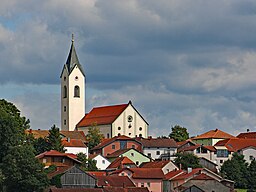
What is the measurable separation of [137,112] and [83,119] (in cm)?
1229

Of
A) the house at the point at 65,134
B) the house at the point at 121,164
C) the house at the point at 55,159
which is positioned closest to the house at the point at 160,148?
the house at the point at 121,164

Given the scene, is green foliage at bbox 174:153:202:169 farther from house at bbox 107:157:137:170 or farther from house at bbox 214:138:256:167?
house at bbox 214:138:256:167

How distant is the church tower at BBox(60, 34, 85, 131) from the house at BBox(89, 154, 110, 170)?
34.9m

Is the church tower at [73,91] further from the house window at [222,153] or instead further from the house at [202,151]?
the house window at [222,153]

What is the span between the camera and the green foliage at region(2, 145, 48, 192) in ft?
256

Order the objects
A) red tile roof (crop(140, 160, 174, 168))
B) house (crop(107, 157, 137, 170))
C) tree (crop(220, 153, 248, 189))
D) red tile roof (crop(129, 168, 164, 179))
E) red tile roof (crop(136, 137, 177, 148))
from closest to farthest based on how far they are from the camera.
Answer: red tile roof (crop(129, 168, 164, 179)) → tree (crop(220, 153, 248, 189)) → red tile roof (crop(140, 160, 174, 168)) → house (crop(107, 157, 137, 170)) → red tile roof (crop(136, 137, 177, 148))

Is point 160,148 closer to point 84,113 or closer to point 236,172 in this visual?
point 236,172

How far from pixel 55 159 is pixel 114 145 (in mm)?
21701

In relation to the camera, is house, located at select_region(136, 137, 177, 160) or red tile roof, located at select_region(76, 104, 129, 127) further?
red tile roof, located at select_region(76, 104, 129, 127)

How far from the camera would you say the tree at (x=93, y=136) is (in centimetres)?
11475

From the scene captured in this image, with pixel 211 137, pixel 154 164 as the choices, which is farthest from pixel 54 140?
pixel 211 137

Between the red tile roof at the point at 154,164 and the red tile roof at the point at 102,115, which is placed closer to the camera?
the red tile roof at the point at 154,164

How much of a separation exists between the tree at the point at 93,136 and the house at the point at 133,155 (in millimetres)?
8399

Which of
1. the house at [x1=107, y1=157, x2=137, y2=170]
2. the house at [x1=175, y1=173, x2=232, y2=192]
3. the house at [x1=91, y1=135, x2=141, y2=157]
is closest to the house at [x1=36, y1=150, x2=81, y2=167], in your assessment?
the house at [x1=107, y1=157, x2=137, y2=170]
